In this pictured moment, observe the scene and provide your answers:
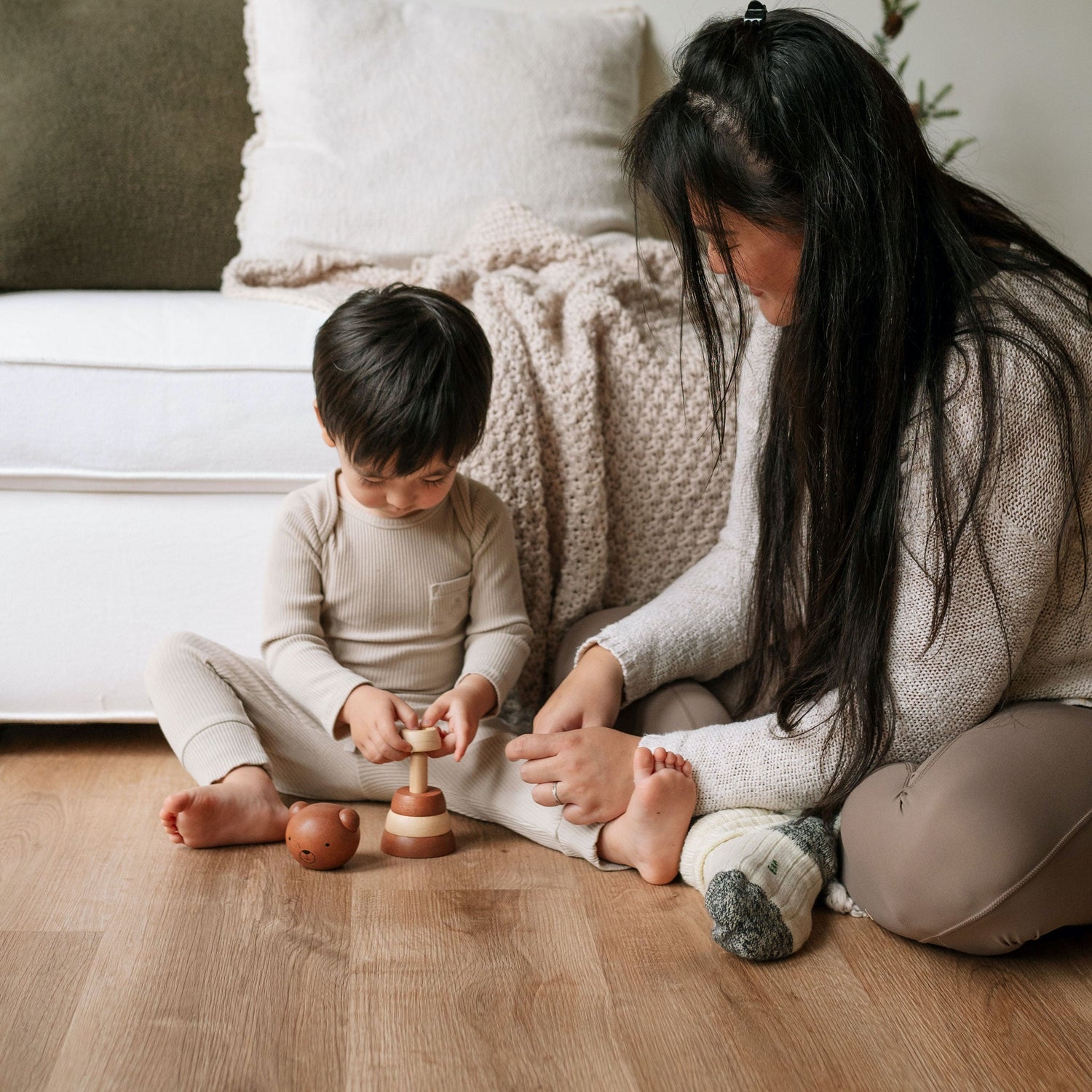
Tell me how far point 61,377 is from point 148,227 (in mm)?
448

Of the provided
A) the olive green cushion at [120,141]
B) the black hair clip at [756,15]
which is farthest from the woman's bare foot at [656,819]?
the olive green cushion at [120,141]

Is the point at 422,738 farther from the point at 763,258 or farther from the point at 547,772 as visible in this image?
the point at 763,258

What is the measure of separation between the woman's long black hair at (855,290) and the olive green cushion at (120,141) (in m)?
0.83

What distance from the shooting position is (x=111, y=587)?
119 centimetres

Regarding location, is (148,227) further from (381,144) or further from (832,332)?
(832,332)

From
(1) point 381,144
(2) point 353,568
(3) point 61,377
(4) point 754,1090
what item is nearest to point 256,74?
(1) point 381,144

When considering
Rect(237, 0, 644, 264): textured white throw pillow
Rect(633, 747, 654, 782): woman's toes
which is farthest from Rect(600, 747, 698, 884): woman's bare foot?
Rect(237, 0, 644, 264): textured white throw pillow

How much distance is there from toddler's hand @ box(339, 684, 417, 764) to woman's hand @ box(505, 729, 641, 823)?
10cm

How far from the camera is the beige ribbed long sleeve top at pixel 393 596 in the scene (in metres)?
1.10

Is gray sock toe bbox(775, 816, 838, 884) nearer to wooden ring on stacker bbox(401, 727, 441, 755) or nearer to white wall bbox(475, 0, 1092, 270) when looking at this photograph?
wooden ring on stacker bbox(401, 727, 441, 755)

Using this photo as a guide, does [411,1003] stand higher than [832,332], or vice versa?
[832,332]

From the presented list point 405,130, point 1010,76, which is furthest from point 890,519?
point 1010,76

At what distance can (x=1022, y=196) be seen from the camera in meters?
1.96

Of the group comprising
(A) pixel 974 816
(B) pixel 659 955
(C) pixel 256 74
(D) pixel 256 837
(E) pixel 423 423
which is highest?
(C) pixel 256 74
